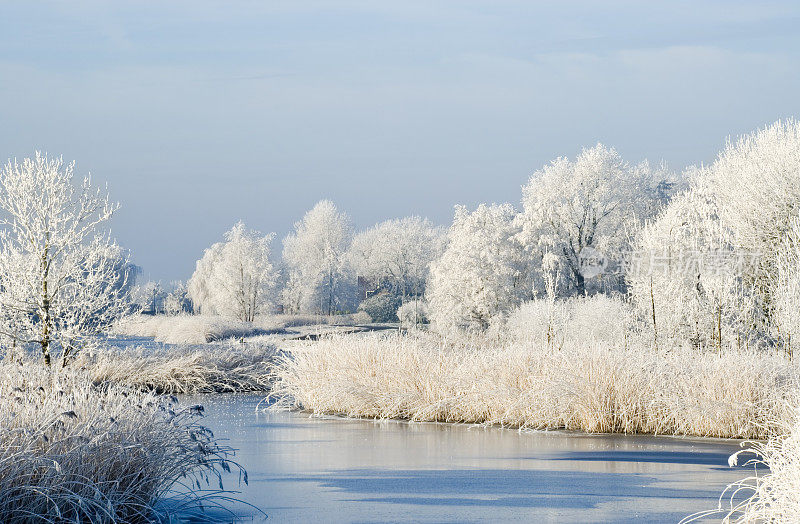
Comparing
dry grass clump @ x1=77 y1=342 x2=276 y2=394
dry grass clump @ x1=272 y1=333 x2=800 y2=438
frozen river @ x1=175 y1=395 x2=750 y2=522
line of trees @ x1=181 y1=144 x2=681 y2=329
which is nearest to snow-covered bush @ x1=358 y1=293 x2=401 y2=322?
line of trees @ x1=181 y1=144 x2=681 y2=329

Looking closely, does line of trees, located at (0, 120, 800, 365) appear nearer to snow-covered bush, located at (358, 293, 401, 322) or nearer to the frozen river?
snow-covered bush, located at (358, 293, 401, 322)

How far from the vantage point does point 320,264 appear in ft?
218

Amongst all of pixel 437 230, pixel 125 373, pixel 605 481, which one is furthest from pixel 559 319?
pixel 437 230

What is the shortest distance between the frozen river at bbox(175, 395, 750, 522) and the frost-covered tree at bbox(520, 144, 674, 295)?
24.1m

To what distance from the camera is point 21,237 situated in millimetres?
13938

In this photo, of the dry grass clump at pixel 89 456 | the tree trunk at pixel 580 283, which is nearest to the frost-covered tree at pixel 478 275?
the tree trunk at pixel 580 283

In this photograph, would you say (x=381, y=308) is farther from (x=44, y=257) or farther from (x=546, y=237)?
(x=44, y=257)

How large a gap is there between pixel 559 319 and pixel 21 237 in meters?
15.7

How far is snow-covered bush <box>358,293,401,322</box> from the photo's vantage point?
5491 cm

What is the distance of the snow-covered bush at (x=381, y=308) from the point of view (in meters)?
54.9

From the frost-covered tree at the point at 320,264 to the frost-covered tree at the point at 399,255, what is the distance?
6.67 ft

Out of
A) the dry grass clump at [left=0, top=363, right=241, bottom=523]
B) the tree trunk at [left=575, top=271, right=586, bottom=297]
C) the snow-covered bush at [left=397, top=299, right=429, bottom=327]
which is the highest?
the tree trunk at [left=575, top=271, right=586, bottom=297]

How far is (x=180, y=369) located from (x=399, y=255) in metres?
44.4

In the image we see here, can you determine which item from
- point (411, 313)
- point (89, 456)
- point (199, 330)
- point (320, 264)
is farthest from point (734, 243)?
point (320, 264)
